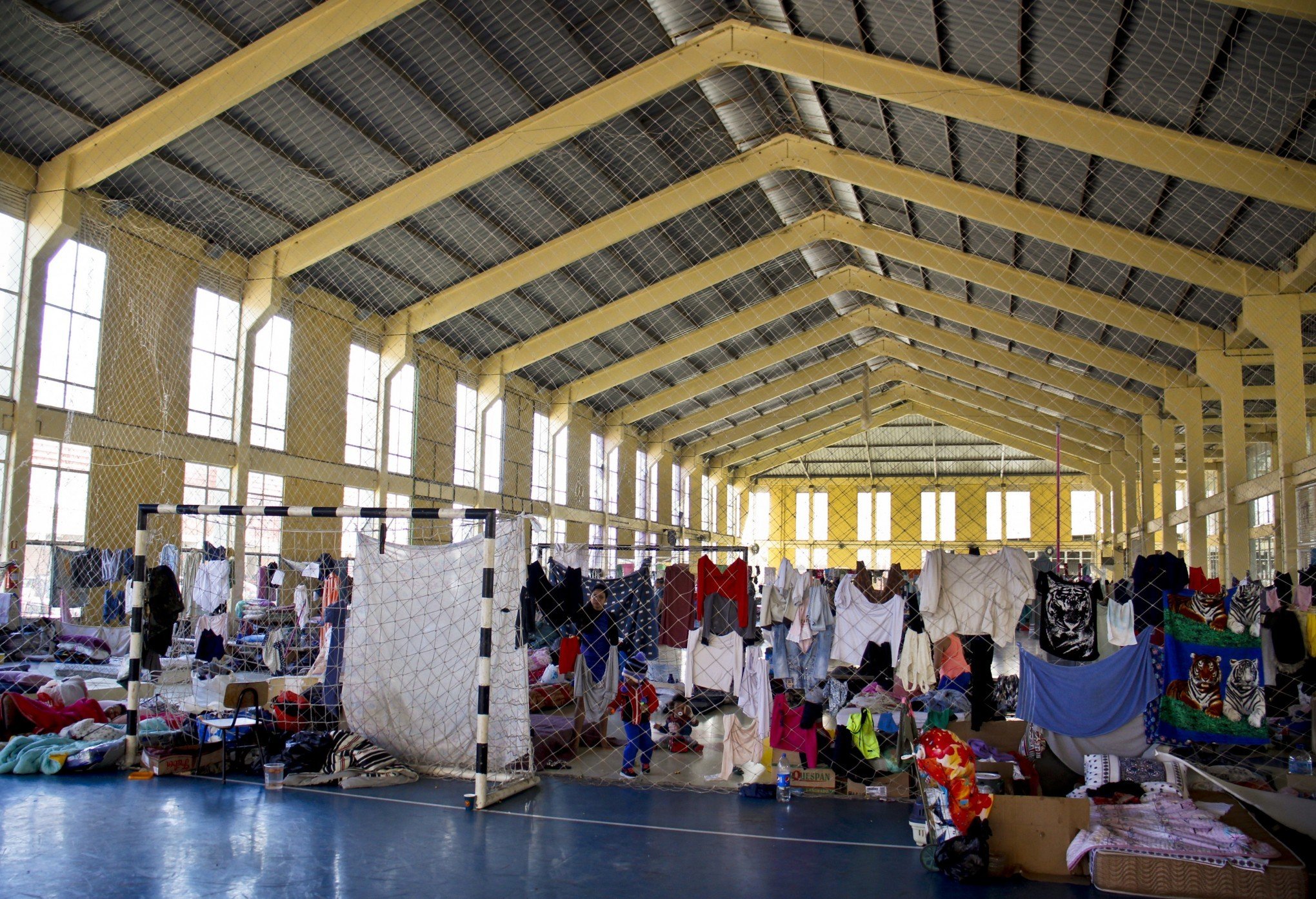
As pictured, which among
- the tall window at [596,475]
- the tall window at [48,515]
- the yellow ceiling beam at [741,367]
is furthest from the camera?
the tall window at [596,475]

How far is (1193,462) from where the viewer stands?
751 inches

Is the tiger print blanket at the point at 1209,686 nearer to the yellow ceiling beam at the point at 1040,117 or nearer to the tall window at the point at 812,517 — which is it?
the yellow ceiling beam at the point at 1040,117

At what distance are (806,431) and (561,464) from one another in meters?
13.7

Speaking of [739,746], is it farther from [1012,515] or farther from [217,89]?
[1012,515]

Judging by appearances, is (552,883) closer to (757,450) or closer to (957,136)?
(957,136)

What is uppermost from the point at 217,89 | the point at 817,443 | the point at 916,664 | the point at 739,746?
the point at 217,89

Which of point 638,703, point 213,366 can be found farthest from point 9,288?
point 638,703

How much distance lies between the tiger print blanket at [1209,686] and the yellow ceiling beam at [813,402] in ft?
78.1

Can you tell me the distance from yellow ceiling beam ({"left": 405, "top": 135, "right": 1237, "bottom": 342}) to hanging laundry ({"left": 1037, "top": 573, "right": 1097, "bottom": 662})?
7.59 metres

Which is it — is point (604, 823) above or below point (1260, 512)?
below

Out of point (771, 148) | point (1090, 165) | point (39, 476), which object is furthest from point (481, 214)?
point (1090, 165)

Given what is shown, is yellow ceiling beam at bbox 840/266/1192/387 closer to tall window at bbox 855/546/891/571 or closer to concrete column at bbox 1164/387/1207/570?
concrete column at bbox 1164/387/1207/570

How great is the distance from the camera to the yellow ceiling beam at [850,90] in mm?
10922

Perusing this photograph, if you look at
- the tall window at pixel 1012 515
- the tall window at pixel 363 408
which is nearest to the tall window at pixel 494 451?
the tall window at pixel 363 408
